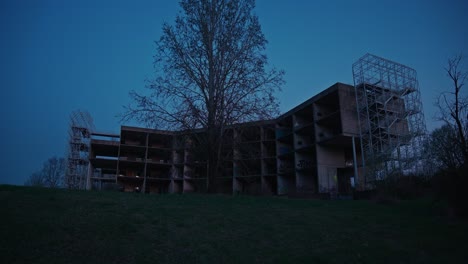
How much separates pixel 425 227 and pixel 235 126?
32.1 ft

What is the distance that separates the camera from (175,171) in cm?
4797

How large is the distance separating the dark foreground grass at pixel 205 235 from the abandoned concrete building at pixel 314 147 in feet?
26.7

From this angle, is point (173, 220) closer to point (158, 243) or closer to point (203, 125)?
point (158, 243)

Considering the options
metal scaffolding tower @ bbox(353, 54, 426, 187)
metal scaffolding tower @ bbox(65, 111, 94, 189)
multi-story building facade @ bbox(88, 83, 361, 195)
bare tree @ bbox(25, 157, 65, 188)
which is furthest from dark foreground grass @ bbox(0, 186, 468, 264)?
bare tree @ bbox(25, 157, 65, 188)

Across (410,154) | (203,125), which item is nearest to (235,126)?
(203,125)

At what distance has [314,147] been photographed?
36781mm

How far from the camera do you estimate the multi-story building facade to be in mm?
30516

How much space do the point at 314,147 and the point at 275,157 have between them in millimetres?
7293

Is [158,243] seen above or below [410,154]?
below

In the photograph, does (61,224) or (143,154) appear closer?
(61,224)

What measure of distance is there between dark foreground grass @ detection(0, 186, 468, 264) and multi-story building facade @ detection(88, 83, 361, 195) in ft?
26.5

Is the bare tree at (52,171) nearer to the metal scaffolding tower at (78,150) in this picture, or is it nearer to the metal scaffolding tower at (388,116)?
the metal scaffolding tower at (78,150)

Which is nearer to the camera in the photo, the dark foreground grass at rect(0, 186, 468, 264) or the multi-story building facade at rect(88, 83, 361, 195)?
the dark foreground grass at rect(0, 186, 468, 264)

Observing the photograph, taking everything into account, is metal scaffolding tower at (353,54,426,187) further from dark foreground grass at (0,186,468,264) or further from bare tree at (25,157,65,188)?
bare tree at (25,157,65,188)
